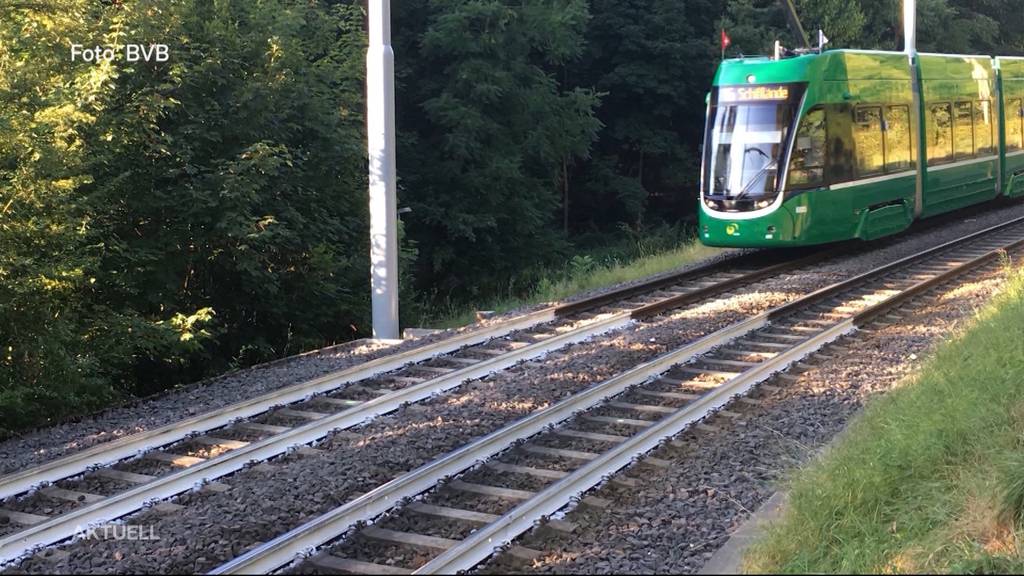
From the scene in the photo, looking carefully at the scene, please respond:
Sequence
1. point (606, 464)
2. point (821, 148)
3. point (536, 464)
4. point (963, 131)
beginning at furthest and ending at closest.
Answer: point (963, 131) < point (821, 148) < point (536, 464) < point (606, 464)

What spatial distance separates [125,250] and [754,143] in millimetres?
8854

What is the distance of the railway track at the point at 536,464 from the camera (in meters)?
5.62

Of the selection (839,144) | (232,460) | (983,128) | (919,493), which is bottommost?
(232,460)

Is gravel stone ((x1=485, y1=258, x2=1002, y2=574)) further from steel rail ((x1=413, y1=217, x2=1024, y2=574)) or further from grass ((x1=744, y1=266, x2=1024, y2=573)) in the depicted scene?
grass ((x1=744, y1=266, x2=1024, y2=573))

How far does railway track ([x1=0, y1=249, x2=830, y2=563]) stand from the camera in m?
6.42

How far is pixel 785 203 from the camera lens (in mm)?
15789

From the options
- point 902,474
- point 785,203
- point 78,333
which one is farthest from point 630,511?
point 785,203

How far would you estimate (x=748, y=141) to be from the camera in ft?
52.2

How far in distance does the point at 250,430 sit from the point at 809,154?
1053 centimetres

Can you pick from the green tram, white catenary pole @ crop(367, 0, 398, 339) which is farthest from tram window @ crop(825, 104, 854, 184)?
white catenary pole @ crop(367, 0, 398, 339)

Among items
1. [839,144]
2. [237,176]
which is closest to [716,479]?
[237,176]

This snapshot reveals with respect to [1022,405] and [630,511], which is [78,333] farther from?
[1022,405]

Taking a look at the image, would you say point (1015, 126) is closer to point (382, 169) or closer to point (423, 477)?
point (382, 169)

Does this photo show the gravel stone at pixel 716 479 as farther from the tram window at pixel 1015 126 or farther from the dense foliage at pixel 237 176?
the tram window at pixel 1015 126
